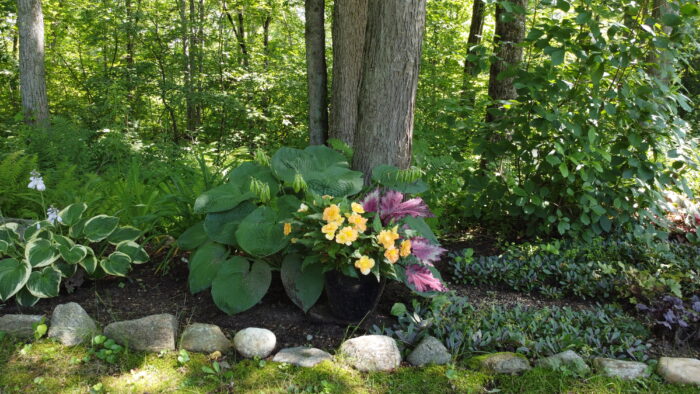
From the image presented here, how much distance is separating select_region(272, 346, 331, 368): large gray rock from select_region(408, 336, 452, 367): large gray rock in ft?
1.40

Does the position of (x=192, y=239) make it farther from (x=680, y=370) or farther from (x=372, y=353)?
(x=680, y=370)

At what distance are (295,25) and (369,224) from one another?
10.1 m

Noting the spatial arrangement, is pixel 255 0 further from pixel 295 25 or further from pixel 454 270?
pixel 454 270

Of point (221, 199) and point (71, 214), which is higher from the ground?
point (221, 199)

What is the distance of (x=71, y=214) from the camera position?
2.82 meters

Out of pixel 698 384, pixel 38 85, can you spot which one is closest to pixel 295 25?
pixel 38 85

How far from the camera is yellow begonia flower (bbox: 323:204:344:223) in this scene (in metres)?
2.32

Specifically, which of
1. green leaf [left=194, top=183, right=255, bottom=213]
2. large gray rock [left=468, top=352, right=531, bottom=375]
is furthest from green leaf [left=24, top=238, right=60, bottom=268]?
large gray rock [left=468, top=352, right=531, bottom=375]

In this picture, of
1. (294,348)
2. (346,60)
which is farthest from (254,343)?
(346,60)

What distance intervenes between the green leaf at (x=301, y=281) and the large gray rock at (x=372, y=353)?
35 cm

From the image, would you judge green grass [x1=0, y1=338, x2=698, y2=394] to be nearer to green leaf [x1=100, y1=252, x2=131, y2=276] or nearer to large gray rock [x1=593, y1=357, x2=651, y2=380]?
large gray rock [x1=593, y1=357, x2=651, y2=380]

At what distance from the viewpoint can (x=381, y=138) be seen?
3.08 m

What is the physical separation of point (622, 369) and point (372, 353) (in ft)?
3.91

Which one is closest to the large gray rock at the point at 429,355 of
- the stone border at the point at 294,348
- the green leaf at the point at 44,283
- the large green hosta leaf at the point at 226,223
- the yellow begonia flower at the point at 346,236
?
the stone border at the point at 294,348
